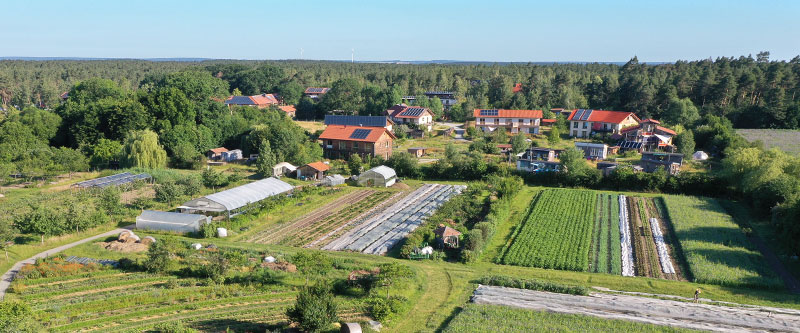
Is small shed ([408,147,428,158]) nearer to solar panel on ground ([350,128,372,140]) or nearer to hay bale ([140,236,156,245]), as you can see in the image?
solar panel on ground ([350,128,372,140])

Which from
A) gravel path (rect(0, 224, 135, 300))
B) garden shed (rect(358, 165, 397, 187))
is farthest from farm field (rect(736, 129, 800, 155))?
gravel path (rect(0, 224, 135, 300))

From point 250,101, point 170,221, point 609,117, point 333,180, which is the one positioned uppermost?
point 609,117

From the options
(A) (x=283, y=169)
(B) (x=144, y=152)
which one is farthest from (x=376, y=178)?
(B) (x=144, y=152)

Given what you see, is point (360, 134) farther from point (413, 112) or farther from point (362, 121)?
point (413, 112)

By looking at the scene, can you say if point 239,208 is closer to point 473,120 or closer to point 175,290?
point 175,290

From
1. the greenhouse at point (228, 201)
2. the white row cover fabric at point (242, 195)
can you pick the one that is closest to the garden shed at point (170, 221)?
the greenhouse at point (228, 201)

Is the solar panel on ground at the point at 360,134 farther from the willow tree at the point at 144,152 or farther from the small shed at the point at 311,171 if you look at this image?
the willow tree at the point at 144,152
